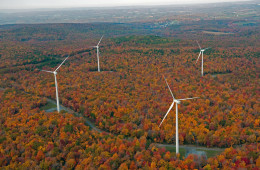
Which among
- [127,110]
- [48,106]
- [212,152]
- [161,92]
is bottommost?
[212,152]

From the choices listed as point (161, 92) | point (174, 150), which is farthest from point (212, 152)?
point (161, 92)

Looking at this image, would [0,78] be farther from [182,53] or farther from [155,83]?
[182,53]

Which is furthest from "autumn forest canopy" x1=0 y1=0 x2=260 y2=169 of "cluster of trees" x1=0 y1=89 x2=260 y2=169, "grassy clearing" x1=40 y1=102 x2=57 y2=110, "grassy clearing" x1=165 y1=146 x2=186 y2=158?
"grassy clearing" x1=165 y1=146 x2=186 y2=158

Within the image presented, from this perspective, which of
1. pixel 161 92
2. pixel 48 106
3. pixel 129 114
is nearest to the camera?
pixel 129 114

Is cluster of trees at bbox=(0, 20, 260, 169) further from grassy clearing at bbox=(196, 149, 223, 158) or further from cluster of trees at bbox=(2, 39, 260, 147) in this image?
grassy clearing at bbox=(196, 149, 223, 158)

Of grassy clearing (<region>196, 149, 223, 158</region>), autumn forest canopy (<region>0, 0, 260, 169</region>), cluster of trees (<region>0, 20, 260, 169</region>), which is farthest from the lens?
grassy clearing (<region>196, 149, 223, 158</region>)

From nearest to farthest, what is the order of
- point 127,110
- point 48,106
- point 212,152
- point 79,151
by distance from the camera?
point 79,151
point 212,152
point 127,110
point 48,106

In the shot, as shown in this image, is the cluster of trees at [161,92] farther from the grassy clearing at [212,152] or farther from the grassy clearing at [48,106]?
the grassy clearing at [48,106]

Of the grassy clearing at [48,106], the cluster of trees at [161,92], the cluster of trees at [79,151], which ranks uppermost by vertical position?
the cluster of trees at [161,92]

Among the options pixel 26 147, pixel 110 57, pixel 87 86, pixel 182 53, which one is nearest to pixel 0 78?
pixel 87 86

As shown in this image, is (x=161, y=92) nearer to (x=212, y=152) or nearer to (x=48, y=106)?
(x=212, y=152)

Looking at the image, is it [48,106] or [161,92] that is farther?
[161,92]

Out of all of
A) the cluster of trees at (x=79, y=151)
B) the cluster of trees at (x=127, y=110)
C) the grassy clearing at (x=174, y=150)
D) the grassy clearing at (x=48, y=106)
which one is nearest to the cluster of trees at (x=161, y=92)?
the cluster of trees at (x=127, y=110)
